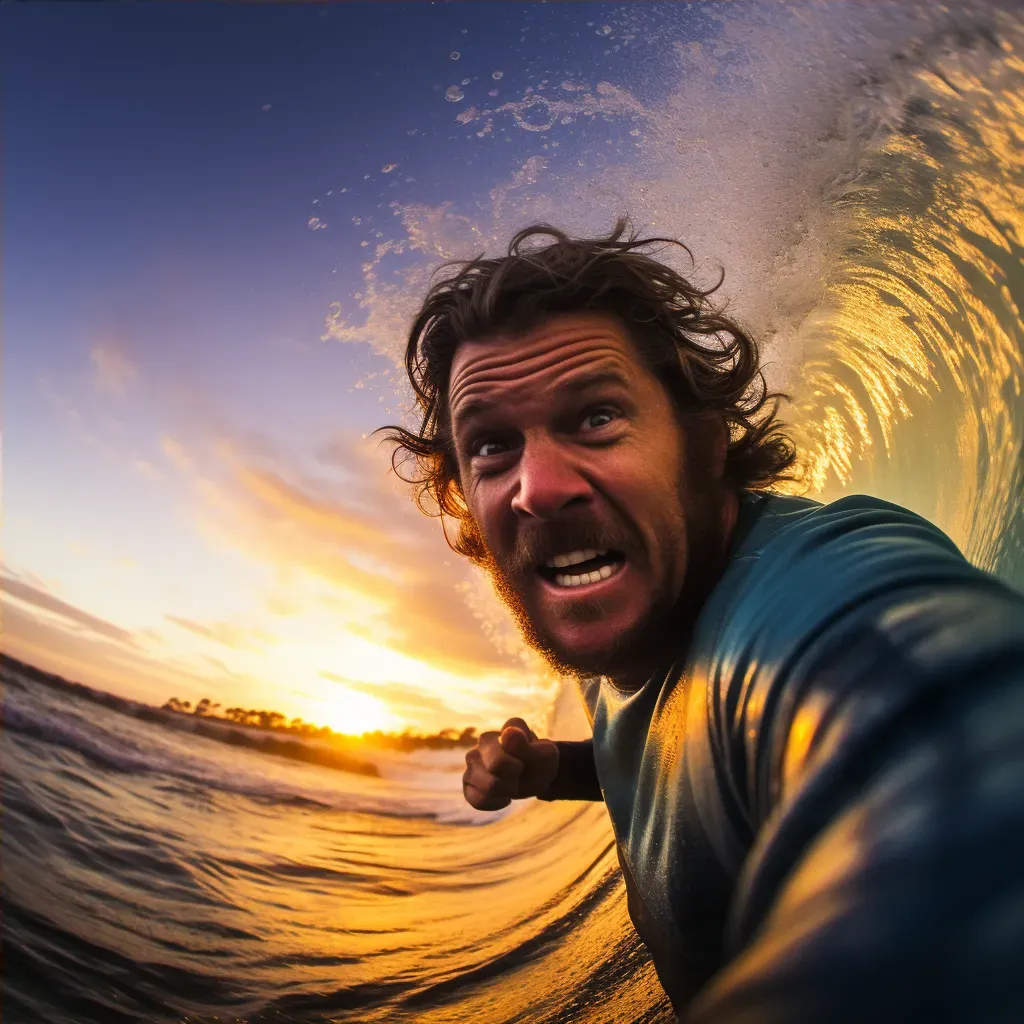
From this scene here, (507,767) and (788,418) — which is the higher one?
(788,418)

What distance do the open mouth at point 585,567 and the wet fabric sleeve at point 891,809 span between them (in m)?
0.32

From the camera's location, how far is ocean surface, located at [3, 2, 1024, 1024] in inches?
40.8

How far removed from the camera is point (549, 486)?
841 millimetres

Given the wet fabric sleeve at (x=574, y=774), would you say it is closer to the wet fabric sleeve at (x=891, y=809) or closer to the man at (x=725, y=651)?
the man at (x=725, y=651)

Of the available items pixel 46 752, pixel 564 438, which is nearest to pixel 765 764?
pixel 564 438

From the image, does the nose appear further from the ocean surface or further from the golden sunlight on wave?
the golden sunlight on wave

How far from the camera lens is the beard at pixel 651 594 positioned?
846mm

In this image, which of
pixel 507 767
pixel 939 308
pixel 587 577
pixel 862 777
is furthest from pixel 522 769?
pixel 939 308

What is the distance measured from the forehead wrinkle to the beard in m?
0.19

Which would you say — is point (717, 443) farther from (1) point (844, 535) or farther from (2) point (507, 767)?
(2) point (507, 767)

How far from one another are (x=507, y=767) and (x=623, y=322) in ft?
2.64

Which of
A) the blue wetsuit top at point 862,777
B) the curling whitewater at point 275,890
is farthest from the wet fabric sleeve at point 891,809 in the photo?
the curling whitewater at point 275,890

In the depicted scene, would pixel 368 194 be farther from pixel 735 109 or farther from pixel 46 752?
pixel 46 752

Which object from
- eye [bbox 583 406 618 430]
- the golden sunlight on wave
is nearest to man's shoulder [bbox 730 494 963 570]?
eye [bbox 583 406 618 430]
